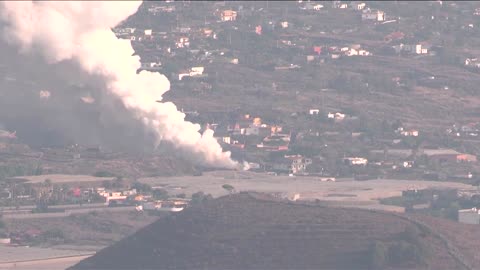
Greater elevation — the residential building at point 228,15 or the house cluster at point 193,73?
the residential building at point 228,15

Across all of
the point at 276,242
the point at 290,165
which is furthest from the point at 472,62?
the point at 276,242

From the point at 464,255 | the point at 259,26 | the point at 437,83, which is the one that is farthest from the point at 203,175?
the point at 259,26

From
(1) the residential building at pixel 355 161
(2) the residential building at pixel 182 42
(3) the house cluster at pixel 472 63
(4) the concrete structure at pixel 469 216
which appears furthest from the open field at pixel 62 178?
(2) the residential building at pixel 182 42

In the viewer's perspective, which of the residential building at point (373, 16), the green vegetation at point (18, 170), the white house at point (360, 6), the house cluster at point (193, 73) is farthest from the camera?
the white house at point (360, 6)

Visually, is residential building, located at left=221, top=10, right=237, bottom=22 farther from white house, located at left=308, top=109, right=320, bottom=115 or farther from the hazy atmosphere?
white house, located at left=308, top=109, right=320, bottom=115

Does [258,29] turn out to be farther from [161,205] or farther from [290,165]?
[161,205]

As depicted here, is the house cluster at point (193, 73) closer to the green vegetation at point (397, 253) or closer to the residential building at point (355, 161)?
the residential building at point (355, 161)

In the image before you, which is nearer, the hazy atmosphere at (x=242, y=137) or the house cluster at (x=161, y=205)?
the hazy atmosphere at (x=242, y=137)

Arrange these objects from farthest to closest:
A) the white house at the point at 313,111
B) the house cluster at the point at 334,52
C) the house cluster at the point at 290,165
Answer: the house cluster at the point at 334,52, the white house at the point at 313,111, the house cluster at the point at 290,165

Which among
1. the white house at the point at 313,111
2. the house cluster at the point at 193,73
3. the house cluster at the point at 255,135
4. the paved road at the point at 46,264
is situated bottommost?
the paved road at the point at 46,264
